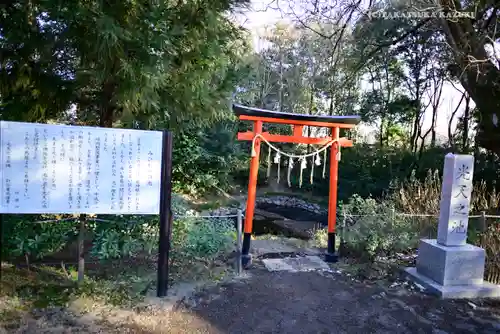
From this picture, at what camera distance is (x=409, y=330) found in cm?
335

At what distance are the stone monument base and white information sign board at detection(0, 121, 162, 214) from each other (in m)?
3.22

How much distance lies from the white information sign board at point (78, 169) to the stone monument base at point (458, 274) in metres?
3.22

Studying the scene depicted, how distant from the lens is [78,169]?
335 cm

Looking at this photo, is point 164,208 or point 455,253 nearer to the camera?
point 164,208

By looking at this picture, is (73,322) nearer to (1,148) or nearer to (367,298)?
(1,148)

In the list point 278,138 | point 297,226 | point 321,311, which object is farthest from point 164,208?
point 297,226

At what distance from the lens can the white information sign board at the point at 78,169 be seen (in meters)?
3.16

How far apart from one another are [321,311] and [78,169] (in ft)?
8.70

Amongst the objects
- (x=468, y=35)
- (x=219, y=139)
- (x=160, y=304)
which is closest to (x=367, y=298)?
(x=160, y=304)

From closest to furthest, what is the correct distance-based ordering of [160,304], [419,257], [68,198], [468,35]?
[68,198] < [160,304] < [419,257] < [468,35]

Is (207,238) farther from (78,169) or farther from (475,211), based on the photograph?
(475,211)

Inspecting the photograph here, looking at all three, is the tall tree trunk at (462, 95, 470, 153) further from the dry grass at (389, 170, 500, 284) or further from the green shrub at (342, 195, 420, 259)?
the green shrub at (342, 195, 420, 259)

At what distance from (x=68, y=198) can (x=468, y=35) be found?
6.88m

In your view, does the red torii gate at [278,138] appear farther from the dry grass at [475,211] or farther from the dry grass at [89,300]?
the dry grass at [475,211]
